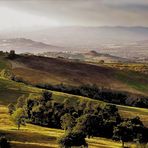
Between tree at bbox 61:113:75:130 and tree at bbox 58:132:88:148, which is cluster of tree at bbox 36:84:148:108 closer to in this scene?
tree at bbox 61:113:75:130

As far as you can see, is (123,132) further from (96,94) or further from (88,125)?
(96,94)

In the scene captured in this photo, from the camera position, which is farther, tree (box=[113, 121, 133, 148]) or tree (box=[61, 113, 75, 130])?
tree (box=[61, 113, 75, 130])

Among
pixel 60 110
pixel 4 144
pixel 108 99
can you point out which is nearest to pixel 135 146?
pixel 60 110

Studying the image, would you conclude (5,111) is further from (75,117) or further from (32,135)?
(32,135)

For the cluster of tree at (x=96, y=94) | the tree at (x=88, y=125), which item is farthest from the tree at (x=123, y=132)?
the cluster of tree at (x=96, y=94)

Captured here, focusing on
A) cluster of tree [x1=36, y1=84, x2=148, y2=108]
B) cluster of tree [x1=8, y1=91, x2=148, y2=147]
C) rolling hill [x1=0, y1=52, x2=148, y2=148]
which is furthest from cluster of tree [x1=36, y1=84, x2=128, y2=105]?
cluster of tree [x1=8, y1=91, x2=148, y2=147]

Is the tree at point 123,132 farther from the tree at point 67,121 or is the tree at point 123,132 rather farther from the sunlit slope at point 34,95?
the sunlit slope at point 34,95

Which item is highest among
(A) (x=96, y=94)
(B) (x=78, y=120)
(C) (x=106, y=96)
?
(A) (x=96, y=94)

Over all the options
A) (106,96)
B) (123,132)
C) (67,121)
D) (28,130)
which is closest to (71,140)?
(28,130)
